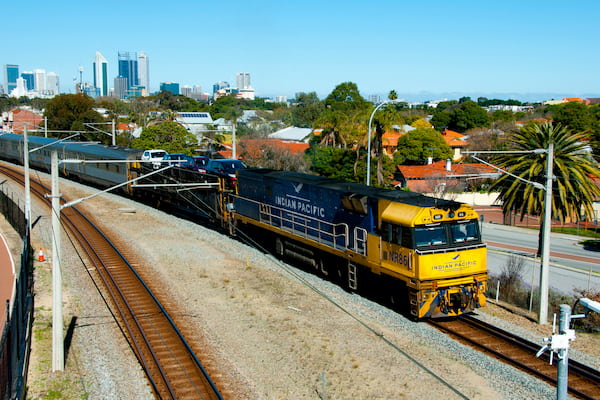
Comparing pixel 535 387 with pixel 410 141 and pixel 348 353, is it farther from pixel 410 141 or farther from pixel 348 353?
pixel 410 141

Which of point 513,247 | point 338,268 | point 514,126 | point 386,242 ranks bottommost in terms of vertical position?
point 513,247

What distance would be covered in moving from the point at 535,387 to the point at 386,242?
6118 mm

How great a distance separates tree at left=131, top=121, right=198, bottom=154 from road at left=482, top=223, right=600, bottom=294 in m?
34.2

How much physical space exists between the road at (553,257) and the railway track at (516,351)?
4661mm

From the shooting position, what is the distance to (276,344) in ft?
52.4

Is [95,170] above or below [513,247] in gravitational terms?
above

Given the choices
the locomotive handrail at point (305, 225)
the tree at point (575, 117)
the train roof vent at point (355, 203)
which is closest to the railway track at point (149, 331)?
the locomotive handrail at point (305, 225)

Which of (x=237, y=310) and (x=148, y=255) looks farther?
(x=148, y=255)

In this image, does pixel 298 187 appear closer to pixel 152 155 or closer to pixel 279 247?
pixel 279 247

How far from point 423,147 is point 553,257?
40179 mm

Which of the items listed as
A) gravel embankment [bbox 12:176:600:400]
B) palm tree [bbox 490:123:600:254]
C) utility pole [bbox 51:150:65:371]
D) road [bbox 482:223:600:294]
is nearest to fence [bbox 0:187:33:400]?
gravel embankment [bbox 12:176:600:400]

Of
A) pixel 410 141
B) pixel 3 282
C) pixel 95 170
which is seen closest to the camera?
pixel 3 282

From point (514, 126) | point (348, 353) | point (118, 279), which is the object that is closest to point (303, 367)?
point (348, 353)

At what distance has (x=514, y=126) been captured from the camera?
281 feet
